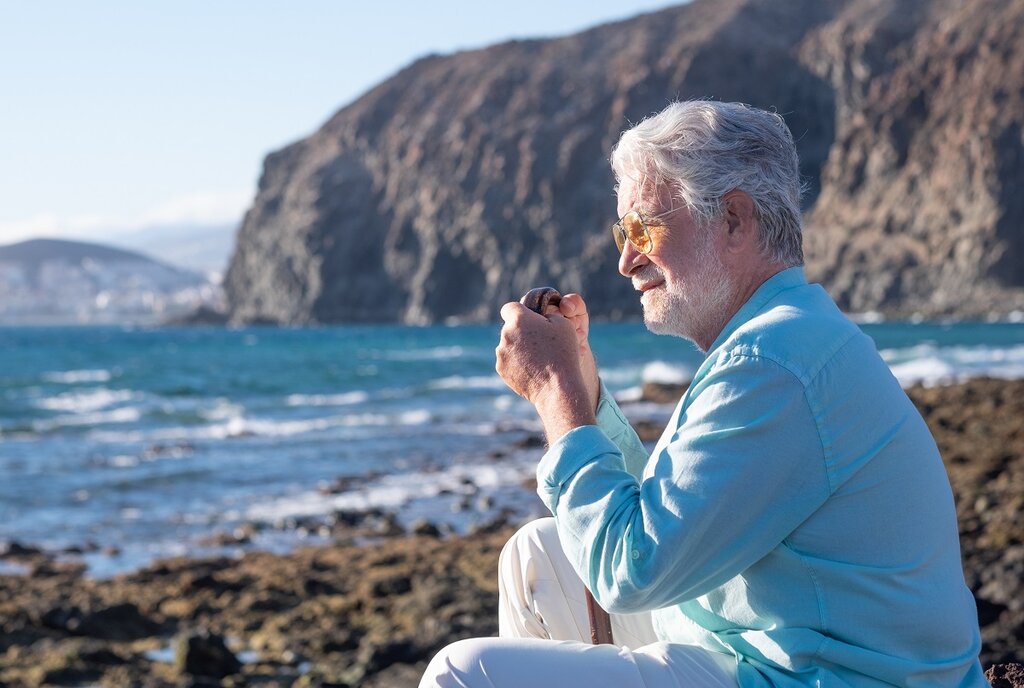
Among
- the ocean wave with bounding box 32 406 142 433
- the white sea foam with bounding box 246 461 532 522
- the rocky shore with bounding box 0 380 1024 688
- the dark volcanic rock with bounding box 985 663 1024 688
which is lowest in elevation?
the ocean wave with bounding box 32 406 142 433

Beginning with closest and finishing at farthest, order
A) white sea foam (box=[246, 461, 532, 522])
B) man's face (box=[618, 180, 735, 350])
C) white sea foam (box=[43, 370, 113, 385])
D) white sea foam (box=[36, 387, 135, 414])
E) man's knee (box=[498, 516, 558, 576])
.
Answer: man's face (box=[618, 180, 735, 350])
man's knee (box=[498, 516, 558, 576])
white sea foam (box=[246, 461, 532, 522])
white sea foam (box=[36, 387, 135, 414])
white sea foam (box=[43, 370, 113, 385])

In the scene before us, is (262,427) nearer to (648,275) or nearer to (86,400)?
(86,400)

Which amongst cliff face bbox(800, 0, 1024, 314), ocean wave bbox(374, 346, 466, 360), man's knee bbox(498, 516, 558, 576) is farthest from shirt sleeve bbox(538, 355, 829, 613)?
cliff face bbox(800, 0, 1024, 314)

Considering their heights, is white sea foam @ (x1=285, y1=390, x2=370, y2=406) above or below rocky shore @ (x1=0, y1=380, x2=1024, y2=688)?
below

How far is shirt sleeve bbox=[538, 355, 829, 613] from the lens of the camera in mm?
1994

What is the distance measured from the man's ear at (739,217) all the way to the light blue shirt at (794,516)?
0.66 ft

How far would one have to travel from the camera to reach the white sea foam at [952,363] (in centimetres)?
2895

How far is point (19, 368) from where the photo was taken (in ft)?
170

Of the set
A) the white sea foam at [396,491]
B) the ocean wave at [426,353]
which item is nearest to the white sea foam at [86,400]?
the white sea foam at [396,491]

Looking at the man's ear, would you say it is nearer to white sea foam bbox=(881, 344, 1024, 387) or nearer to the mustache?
the mustache

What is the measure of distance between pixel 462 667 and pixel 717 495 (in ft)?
1.75

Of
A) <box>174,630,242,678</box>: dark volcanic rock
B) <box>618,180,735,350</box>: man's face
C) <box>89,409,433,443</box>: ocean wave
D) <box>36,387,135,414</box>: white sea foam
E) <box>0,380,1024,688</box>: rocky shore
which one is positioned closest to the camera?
<box>618,180,735,350</box>: man's face

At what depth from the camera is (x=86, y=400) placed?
33688 millimetres

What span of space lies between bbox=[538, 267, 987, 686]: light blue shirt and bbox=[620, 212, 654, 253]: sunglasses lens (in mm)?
335
